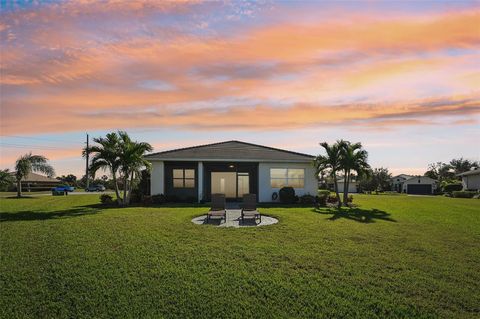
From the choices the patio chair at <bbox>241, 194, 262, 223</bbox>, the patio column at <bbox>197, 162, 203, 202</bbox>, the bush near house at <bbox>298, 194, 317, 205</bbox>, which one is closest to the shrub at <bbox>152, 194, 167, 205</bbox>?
the patio column at <bbox>197, 162, 203, 202</bbox>

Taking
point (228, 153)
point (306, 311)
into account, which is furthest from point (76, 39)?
point (228, 153)

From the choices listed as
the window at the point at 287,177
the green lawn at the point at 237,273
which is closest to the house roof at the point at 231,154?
the window at the point at 287,177

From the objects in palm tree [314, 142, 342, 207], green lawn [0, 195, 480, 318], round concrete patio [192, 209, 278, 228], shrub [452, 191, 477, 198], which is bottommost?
shrub [452, 191, 477, 198]

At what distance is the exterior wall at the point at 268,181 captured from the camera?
26.2 m

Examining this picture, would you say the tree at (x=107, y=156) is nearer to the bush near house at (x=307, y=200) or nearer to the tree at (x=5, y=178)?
the bush near house at (x=307, y=200)

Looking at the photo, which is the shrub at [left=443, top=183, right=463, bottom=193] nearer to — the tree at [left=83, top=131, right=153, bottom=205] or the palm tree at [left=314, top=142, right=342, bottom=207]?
the palm tree at [left=314, top=142, right=342, bottom=207]

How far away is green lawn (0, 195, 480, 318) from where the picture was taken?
6.43 meters

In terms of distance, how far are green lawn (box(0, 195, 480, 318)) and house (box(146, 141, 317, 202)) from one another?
12.5m

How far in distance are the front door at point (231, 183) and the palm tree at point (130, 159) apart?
6338mm

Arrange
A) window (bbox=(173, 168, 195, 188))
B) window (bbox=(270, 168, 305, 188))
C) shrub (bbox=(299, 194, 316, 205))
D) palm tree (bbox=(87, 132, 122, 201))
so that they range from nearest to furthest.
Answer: palm tree (bbox=(87, 132, 122, 201)) → shrub (bbox=(299, 194, 316, 205)) → window (bbox=(173, 168, 195, 188)) → window (bbox=(270, 168, 305, 188))

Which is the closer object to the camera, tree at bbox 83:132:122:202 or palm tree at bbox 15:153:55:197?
tree at bbox 83:132:122:202

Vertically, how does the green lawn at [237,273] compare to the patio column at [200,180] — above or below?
below

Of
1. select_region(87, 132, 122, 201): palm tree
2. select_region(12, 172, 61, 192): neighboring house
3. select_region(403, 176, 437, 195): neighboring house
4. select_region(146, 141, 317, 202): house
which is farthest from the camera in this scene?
select_region(403, 176, 437, 195): neighboring house

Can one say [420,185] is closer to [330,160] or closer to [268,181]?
[330,160]
